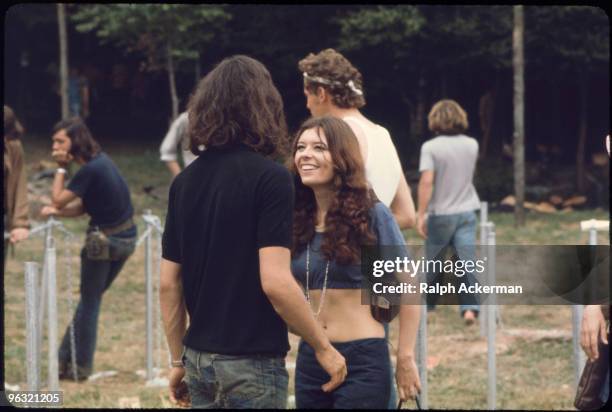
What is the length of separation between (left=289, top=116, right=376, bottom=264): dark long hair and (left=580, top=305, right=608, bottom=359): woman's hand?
713 millimetres

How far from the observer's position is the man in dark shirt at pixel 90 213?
6305 mm

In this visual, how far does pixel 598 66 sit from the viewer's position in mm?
20109

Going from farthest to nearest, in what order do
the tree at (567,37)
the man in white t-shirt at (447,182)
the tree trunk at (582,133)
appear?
the tree trunk at (582,133) → the tree at (567,37) → the man in white t-shirt at (447,182)

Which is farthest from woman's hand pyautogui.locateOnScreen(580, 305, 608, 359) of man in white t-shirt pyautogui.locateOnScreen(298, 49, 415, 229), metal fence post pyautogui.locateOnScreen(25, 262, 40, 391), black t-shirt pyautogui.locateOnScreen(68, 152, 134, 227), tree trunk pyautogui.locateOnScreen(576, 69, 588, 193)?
tree trunk pyautogui.locateOnScreen(576, 69, 588, 193)

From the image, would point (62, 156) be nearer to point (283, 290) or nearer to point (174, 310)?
point (174, 310)

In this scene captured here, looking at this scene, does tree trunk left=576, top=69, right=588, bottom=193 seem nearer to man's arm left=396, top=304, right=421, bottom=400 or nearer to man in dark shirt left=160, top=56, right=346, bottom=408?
man's arm left=396, top=304, right=421, bottom=400

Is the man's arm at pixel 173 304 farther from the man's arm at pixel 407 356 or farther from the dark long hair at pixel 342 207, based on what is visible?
the man's arm at pixel 407 356

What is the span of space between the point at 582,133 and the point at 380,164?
17.7 metres

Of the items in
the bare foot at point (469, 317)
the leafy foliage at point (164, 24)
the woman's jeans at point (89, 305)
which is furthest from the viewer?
the leafy foliage at point (164, 24)

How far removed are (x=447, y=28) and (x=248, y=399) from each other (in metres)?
17.1

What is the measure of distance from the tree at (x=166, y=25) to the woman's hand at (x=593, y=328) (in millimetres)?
16033

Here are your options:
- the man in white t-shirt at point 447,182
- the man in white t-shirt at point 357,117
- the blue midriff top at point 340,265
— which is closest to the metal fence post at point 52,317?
the man in white t-shirt at point 357,117

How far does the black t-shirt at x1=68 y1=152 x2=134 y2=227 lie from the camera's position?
6266mm

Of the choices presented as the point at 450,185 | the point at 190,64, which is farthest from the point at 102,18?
the point at 450,185
